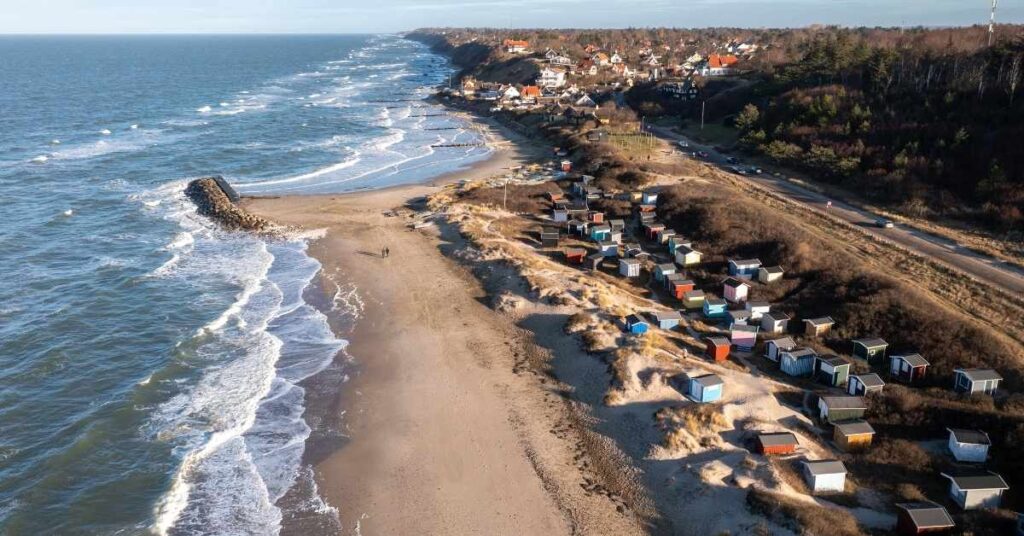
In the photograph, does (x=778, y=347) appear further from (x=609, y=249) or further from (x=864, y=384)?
(x=609, y=249)

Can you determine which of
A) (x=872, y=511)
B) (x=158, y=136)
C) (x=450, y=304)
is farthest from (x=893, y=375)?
(x=158, y=136)

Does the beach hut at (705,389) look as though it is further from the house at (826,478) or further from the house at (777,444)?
the house at (826,478)

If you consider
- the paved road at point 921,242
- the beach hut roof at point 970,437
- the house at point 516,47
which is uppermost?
the house at point 516,47

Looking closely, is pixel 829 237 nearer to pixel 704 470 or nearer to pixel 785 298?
pixel 785 298

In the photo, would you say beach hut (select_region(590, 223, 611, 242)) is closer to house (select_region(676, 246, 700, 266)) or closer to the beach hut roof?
house (select_region(676, 246, 700, 266))

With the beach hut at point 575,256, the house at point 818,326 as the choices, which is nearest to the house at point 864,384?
the house at point 818,326

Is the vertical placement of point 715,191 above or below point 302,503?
above
